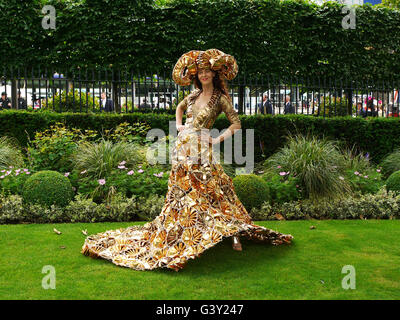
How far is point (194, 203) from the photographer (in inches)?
172

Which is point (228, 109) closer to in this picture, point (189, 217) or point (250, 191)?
point (189, 217)

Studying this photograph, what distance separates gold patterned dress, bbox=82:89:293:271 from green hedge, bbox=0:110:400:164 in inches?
169

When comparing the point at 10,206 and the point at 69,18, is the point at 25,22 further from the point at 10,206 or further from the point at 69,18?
the point at 10,206

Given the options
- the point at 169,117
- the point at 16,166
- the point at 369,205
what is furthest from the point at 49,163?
the point at 369,205

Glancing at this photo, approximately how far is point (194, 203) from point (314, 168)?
367 centimetres

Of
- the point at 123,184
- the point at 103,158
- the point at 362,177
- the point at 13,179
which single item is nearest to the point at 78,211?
the point at 123,184

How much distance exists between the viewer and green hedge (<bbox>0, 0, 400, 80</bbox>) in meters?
11.0

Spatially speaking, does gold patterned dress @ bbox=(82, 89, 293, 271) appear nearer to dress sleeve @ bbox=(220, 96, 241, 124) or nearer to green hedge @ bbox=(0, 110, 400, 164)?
dress sleeve @ bbox=(220, 96, 241, 124)

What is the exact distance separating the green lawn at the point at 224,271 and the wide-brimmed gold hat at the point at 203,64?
208 cm

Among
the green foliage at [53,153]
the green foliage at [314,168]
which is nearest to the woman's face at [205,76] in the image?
the green foliage at [314,168]

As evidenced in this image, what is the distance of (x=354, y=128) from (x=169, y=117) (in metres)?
4.50

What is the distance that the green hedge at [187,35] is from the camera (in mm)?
10953

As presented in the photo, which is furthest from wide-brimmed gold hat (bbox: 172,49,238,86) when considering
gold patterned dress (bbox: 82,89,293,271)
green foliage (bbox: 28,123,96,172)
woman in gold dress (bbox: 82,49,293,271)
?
green foliage (bbox: 28,123,96,172)

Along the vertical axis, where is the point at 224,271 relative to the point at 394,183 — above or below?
below
